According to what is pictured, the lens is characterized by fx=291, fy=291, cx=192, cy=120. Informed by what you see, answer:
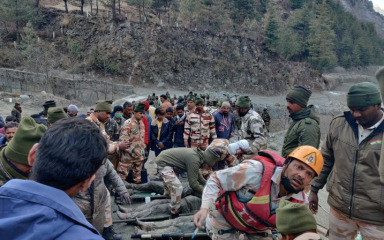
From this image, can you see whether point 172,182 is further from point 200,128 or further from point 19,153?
point 19,153

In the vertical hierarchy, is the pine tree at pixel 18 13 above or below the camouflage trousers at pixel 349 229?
above

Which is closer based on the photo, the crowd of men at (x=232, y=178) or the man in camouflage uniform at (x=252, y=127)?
the crowd of men at (x=232, y=178)

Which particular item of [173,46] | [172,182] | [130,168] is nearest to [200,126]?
[130,168]

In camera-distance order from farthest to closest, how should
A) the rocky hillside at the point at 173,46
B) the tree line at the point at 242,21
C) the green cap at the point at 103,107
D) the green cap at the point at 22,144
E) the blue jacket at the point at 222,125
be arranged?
1. the tree line at the point at 242,21
2. the rocky hillside at the point at 173,46
3. the blue jacket at the point at 222,125
4. the green cap at the point at 103,107
5. the green cap at the point at 22,144

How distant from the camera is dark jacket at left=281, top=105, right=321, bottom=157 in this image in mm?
3758

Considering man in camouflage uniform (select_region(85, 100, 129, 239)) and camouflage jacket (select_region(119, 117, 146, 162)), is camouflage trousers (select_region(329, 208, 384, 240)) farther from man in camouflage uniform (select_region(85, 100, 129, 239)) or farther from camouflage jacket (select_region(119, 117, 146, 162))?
camouflage jacket (select_region(119, 117, 146, 162))

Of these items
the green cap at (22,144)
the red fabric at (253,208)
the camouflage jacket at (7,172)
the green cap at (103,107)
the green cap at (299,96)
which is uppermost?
the green cap at (299,96)

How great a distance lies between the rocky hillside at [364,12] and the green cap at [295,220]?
359ft

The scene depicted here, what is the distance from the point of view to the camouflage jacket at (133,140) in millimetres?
5598

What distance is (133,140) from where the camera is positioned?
5.73 meters

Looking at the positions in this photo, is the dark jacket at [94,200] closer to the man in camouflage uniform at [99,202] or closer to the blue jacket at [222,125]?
the man in camouflage uniform at [99,202]

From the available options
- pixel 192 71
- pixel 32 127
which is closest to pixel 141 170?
pixel 32 127

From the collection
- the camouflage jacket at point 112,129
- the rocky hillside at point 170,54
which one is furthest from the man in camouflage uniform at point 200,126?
the rocky hillside at point 170,54

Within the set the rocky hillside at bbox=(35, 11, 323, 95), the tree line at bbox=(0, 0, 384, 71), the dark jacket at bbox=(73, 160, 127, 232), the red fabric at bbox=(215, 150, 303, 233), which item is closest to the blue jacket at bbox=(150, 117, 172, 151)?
the dark jacket at bbox=(73, 160, 127, 232)
